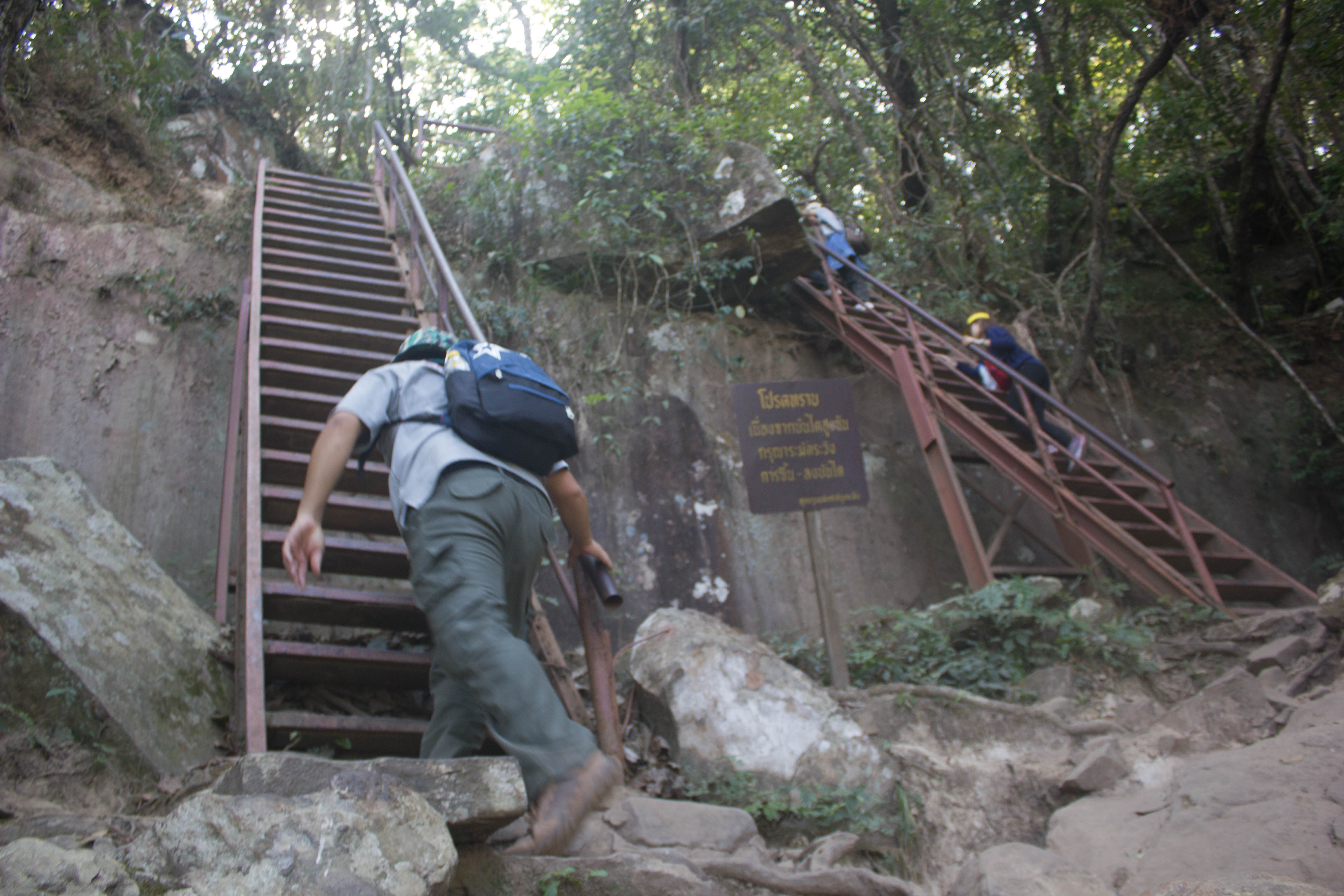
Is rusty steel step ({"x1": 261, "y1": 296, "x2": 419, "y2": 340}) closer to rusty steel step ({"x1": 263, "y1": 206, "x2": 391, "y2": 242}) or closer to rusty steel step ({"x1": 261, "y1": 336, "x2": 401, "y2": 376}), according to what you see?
rusty steel step ({"x1": 261, "y1": 336, "x2": 401, "y2": 376})

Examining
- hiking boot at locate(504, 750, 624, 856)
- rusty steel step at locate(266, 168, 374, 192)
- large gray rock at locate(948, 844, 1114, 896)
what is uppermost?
rusty steel step at locate(266, 168, 374, 192)

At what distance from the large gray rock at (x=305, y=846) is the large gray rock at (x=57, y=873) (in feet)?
0.19

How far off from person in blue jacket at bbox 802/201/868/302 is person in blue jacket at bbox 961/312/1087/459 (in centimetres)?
130

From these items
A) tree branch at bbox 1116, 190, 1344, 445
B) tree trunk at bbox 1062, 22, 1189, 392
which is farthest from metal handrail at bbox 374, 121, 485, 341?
A: tree branch at bbox 1116, 190, 1344, 445

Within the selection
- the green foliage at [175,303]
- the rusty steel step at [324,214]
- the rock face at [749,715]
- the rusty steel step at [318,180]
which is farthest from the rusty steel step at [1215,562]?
the rusty steel step at [318,180]

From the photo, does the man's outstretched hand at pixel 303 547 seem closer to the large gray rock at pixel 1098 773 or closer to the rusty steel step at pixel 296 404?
the rusty steel step at pixel 296 404

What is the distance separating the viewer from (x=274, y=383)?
4805mm

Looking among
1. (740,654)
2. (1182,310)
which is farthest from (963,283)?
(740,654)

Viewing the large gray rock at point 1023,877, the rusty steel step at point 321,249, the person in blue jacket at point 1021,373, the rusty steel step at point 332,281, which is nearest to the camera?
the large gray rock at point 1023,877

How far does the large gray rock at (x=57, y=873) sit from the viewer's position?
1.40m

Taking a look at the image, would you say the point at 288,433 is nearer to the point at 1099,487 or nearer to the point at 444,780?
the point at 444,780

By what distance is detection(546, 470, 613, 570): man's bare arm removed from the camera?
2.97 m

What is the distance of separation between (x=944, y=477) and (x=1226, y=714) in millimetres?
2953

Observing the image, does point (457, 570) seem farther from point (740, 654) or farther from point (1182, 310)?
point (1182, 310)
